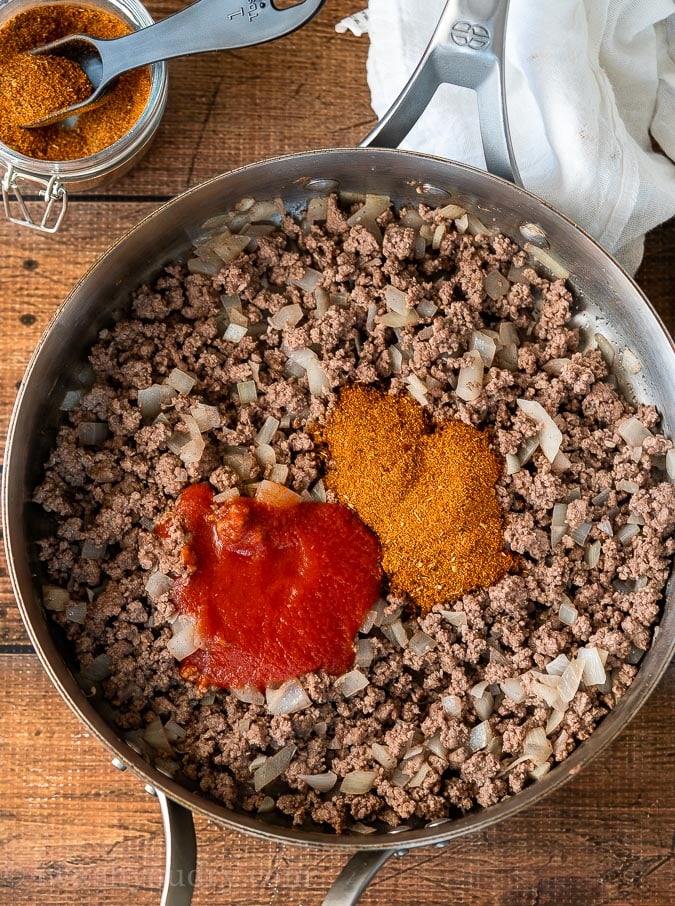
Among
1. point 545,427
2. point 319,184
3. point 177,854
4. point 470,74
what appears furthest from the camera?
point 319,184

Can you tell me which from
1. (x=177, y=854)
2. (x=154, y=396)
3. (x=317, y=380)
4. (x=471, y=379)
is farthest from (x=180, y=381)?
(x=177, y=854)

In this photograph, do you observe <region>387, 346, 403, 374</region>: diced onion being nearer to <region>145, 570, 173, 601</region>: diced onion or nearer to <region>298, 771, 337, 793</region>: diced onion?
<region>145, 570, 173, 601</region>: diced onion

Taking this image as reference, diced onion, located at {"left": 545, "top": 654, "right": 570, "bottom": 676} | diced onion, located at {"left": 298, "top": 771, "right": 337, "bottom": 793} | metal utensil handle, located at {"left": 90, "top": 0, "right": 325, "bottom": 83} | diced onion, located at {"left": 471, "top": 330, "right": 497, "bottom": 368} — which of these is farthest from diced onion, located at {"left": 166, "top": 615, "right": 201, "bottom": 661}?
metal utensil handle, located at {"left": 90, "top": 0, "right": 325, "bottom": 83}

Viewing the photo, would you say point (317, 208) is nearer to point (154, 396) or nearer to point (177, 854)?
point (154, 396)

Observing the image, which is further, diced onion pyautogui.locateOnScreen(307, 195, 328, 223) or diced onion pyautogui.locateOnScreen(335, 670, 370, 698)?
diced onion pyautogui.locateOnScreen(307, 195, 328, 223)

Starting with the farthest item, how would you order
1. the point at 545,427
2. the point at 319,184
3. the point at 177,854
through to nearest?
the point at 319,184, the point at 545,427, the point at 177,854

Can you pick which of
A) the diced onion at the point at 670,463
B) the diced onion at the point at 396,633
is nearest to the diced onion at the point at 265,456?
the diced onion at the point at 396,633

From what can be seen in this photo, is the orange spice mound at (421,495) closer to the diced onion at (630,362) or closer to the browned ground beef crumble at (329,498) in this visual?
the browned ground beef crumble at (329,498)
